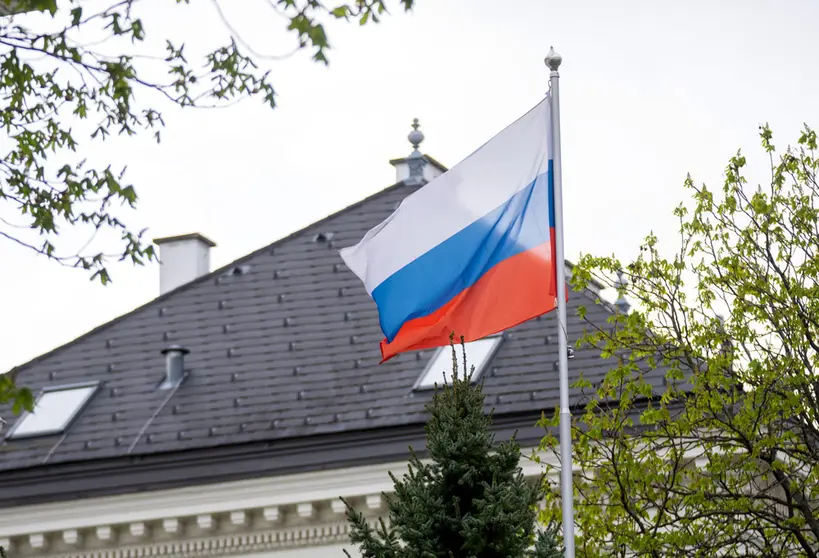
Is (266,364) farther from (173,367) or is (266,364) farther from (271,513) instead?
Result: (271,513)

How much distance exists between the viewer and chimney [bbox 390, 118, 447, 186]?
28.1 metres

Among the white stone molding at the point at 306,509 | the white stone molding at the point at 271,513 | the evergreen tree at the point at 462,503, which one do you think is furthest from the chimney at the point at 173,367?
the evergreen tree at the point at 462,503

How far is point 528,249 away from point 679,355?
453 cm

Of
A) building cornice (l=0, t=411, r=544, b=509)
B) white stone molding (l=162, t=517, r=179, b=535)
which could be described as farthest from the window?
white stone molding (l=162, t=517, r=179, b=535)

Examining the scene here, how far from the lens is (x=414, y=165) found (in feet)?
92.4

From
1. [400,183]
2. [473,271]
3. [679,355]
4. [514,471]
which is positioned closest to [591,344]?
[679,355]

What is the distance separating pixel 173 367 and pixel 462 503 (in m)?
11.1

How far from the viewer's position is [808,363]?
16.8 m

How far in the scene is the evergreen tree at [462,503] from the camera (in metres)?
14.0

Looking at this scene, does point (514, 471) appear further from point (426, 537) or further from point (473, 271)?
point (473, 271)

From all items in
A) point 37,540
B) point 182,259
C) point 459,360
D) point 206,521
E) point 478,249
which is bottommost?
point 37,540

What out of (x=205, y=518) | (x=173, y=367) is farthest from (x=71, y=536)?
(x=173, y=367)

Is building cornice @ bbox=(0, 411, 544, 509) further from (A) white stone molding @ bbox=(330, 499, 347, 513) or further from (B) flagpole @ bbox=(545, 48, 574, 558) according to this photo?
(B) flagpole @ bbox=(545, 48, 574, 558)

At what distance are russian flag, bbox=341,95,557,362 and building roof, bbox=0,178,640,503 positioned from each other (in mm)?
8202
